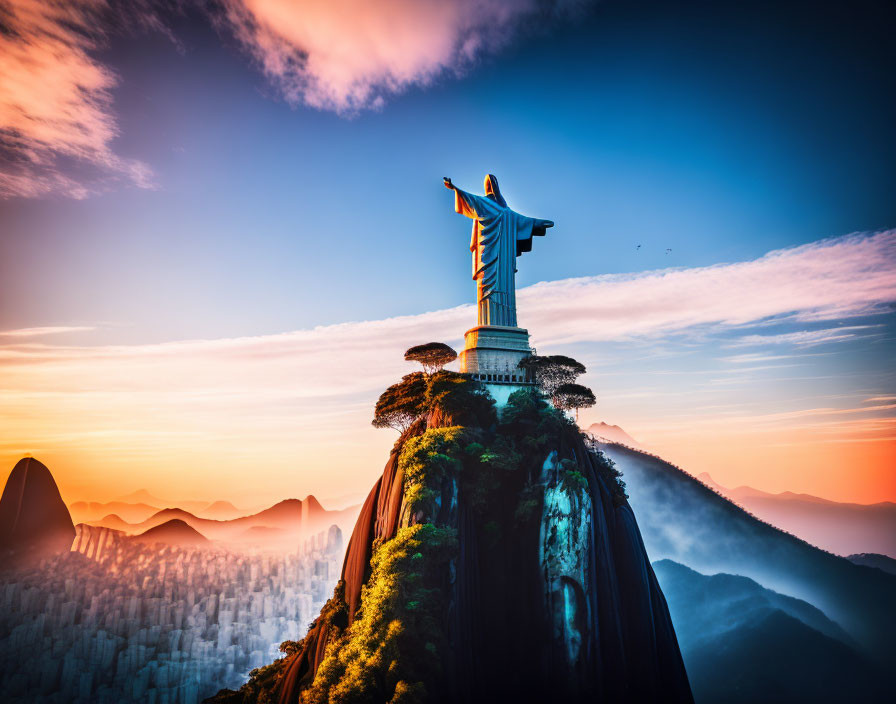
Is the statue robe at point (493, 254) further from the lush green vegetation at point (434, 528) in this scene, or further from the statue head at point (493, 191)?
the lush green vegetation at point (434, 528)

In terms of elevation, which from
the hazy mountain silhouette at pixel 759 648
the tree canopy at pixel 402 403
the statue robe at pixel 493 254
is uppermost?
the statue robe at pixel 493 254

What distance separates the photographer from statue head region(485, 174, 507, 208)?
4006cm

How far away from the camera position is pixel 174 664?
74.2 meters

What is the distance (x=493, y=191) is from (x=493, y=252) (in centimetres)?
596

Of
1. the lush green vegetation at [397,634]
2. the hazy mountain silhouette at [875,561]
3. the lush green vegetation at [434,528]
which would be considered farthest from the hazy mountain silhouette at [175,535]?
the hazy mountain silhouette at [875,561]

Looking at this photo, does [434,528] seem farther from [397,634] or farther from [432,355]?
[432,355]

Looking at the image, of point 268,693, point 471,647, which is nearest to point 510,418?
point 471,647

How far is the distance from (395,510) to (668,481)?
297ft

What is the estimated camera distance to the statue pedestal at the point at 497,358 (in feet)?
113

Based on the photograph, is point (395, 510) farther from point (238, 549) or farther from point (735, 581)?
point (238, 549)

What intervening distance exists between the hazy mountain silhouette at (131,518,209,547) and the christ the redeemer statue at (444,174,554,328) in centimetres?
10910

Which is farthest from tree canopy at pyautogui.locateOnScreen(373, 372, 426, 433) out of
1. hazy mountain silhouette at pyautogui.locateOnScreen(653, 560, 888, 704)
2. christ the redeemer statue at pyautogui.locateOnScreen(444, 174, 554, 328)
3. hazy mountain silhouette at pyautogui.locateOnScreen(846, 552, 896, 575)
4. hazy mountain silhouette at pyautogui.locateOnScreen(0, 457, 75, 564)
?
hazy mountain silhouette at pyautogui.locateOnScreen(0, 457, 75, 564)

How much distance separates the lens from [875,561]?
297 feet

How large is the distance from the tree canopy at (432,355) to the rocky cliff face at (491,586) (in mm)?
5156
